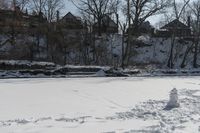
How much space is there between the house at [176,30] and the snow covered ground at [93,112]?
35.9 m

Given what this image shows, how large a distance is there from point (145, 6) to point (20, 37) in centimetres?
1460

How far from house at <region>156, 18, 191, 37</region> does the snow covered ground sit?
118 ft

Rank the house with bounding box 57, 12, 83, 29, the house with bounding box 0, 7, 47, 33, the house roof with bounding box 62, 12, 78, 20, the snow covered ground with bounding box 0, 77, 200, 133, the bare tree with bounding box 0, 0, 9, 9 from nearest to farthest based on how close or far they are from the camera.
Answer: the snow covered ground with bounding box 0, 77, 200, 133
the bare tree with bounding box 0, 0, 9, 9
the house with bounding box 0, 7, 47, 33
the house with bounding box 57, 12, 83, 29
the house roof with bounding box 62, 12, 78, 20

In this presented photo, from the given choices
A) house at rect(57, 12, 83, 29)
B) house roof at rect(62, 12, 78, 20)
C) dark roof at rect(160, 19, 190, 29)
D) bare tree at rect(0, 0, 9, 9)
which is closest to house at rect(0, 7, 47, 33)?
bare tree at rect(0, 0, 9, 9)

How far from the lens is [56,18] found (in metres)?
50.8

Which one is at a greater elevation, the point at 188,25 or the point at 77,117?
the point at 188,25

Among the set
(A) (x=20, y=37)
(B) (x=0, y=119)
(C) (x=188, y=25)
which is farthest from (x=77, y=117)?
(C) (x=188, y=25)

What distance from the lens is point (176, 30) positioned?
5428cm

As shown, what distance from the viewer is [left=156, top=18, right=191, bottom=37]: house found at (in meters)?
52.3

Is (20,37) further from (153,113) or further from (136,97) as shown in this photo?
(153,113)

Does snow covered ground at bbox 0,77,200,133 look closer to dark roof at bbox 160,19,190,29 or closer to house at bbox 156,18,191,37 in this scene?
dark roof at bbox 160,19,190,29

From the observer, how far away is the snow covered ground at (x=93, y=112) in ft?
32.4

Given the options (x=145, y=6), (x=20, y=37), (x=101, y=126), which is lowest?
(x=101, y=126)

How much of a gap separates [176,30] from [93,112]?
144 ft
